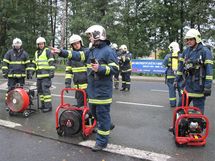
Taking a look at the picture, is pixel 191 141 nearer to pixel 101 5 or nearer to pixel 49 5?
pixel 101 5

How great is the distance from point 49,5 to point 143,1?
35.5ft

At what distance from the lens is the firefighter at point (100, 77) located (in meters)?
5.62

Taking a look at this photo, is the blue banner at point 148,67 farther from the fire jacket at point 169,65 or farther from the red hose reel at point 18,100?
the red hose reel at point 18,100

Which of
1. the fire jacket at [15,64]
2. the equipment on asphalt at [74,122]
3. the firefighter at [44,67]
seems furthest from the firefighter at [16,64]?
the equipment on asphalt at [74,122]

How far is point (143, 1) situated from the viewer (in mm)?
34875

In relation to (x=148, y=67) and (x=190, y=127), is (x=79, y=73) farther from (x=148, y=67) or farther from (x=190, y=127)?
(x=148, y=67)

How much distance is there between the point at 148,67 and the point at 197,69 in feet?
54.4

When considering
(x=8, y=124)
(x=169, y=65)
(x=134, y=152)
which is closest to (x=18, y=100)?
(x=8, y=124)

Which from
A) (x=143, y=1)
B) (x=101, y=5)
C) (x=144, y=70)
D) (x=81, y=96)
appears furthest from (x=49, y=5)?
(x=81, y=96)

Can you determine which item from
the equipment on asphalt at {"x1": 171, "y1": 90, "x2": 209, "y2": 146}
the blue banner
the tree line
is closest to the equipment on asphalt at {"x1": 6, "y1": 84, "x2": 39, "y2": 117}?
the equipment on asphalt at {"x1": 171, "y1": 90, "x2": 209, "y2": 146}

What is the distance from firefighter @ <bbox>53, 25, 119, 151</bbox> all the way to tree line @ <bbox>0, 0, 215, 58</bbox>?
27275mm

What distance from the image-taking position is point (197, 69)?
6164 mm

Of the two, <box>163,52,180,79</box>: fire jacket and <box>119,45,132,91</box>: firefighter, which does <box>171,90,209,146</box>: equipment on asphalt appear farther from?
<box>119,45,132,91</box>: firefighter

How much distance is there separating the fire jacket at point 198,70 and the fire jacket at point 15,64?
15.1 ft
